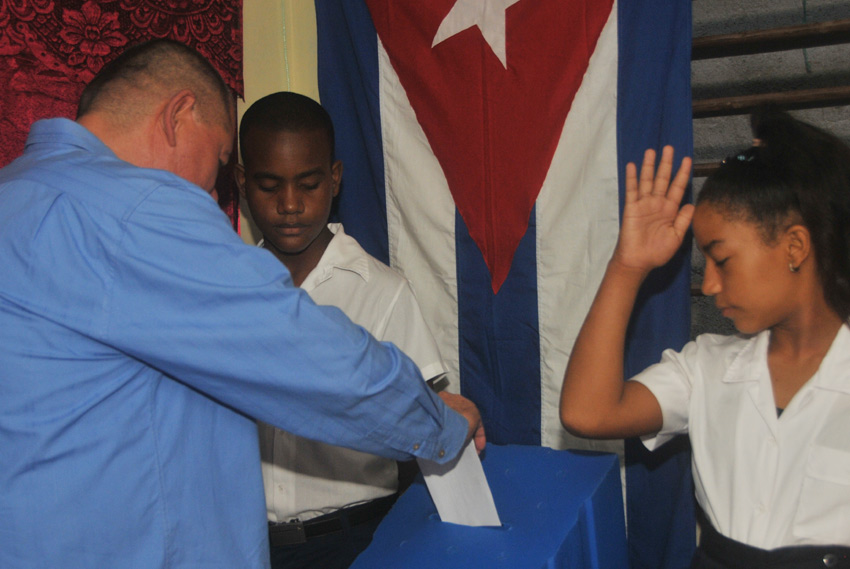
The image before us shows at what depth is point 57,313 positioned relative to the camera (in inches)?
34.3

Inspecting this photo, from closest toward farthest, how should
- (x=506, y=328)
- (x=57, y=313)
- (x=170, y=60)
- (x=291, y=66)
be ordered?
(x=57, y=313), (x=170, y=60), (x=506, y=328), (x=291, y=66)

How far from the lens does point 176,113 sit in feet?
3.64

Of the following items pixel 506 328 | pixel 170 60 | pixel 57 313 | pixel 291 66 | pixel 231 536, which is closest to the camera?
pixel 57 313

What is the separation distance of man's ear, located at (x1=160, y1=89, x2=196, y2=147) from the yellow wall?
1.07 metres

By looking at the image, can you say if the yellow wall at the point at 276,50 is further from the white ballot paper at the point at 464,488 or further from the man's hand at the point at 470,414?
the white ballot paper at the point at 464,488

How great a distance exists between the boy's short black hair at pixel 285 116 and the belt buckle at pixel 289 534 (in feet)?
2.91

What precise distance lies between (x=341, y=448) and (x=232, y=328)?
29.6 inches

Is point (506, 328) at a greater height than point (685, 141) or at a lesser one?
lesser

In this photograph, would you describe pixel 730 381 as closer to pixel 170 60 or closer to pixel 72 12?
pixel 170 60

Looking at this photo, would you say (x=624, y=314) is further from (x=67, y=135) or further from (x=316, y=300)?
(x=67, y=135)

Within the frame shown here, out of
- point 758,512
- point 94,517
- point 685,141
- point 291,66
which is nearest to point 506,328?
point 685,141

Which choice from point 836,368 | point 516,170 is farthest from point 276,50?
point 836,368

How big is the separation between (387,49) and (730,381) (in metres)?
1.39

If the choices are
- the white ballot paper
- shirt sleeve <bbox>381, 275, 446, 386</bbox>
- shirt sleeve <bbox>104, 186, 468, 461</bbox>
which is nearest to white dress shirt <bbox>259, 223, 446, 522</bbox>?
shirt sleeve <bbox>381, 275, 446, 386</bbox>
